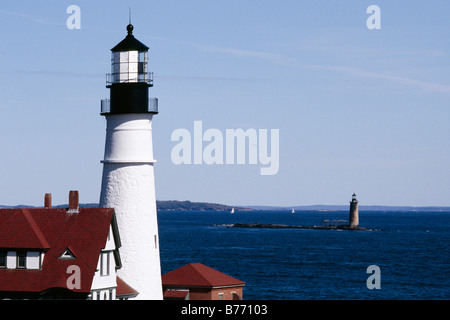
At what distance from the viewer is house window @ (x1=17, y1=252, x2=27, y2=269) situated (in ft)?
133

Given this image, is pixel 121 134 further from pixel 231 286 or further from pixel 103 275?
pixel 231 286

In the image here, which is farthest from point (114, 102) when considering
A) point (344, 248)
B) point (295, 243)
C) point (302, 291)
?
point (295, 243)

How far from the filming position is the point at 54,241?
1609 inches

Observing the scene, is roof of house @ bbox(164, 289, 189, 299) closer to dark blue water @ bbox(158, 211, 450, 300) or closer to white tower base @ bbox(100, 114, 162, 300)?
white tower base @ bbox(100, 114, 162, 300)

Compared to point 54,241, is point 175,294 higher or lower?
lower

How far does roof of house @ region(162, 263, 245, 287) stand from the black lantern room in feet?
44.5

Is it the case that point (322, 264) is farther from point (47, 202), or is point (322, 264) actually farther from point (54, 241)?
point (54, 241)

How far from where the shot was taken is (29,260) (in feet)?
132

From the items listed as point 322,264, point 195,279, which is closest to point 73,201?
point 195,279

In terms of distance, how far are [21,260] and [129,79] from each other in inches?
432

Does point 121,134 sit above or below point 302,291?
above

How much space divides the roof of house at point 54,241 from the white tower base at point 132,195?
72.8 inches

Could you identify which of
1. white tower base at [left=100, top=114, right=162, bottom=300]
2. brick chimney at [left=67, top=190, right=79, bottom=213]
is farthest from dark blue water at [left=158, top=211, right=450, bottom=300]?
brick chimney at [left=67, top=190, right=79, bottom=213]

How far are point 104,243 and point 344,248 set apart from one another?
450 feet
